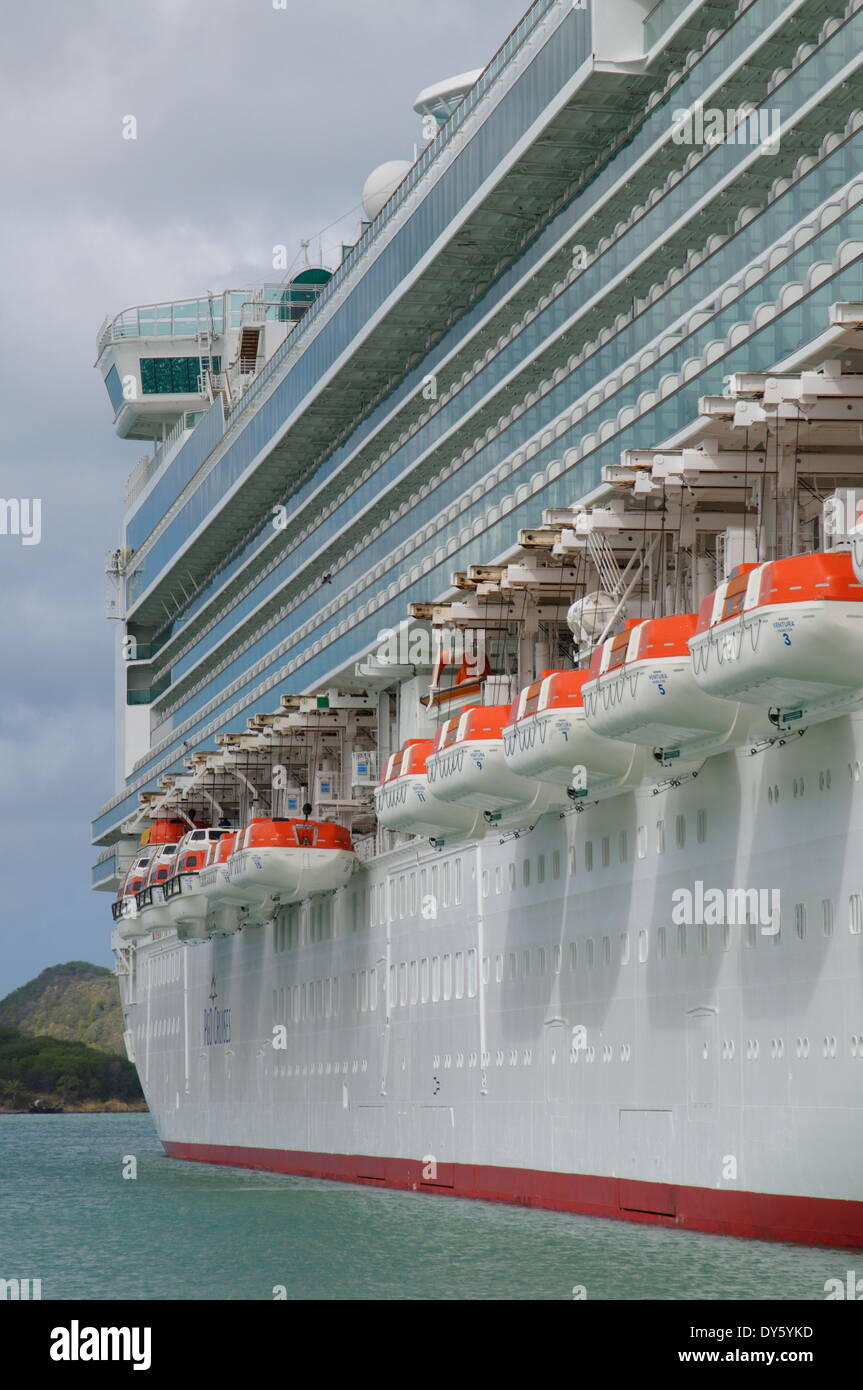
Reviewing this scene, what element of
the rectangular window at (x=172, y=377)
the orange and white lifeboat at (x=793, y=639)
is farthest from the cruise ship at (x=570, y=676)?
the rectangular window at (x=172, y=377)

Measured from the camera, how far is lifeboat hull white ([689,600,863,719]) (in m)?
20.8

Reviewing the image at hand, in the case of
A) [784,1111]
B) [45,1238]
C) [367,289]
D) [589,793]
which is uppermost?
[367,289]

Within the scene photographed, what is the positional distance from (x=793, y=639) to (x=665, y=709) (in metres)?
3.46

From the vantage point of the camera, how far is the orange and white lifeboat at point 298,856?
41.5 m

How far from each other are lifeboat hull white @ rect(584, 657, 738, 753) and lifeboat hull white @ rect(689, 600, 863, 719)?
1.41 m

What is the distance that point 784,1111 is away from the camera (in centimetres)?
2283

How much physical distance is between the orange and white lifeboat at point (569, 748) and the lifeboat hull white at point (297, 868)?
13538mm

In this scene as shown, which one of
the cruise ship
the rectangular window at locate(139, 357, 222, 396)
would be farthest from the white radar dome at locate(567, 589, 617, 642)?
the rectangular window at locate(139, 357, 222, 396)

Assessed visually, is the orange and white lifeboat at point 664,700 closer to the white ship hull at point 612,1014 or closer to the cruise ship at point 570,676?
the cruise ship at point 570,676

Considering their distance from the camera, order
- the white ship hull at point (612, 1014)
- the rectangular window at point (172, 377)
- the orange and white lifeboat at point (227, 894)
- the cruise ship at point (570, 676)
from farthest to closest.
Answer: the rectangular window at point (172, 377) < the orange and white lifeboat at point (227, 894) < the cruise ship at point (570, 676) < the white ship hull at point (612, 1014)

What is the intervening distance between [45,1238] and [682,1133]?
10.2 metres
